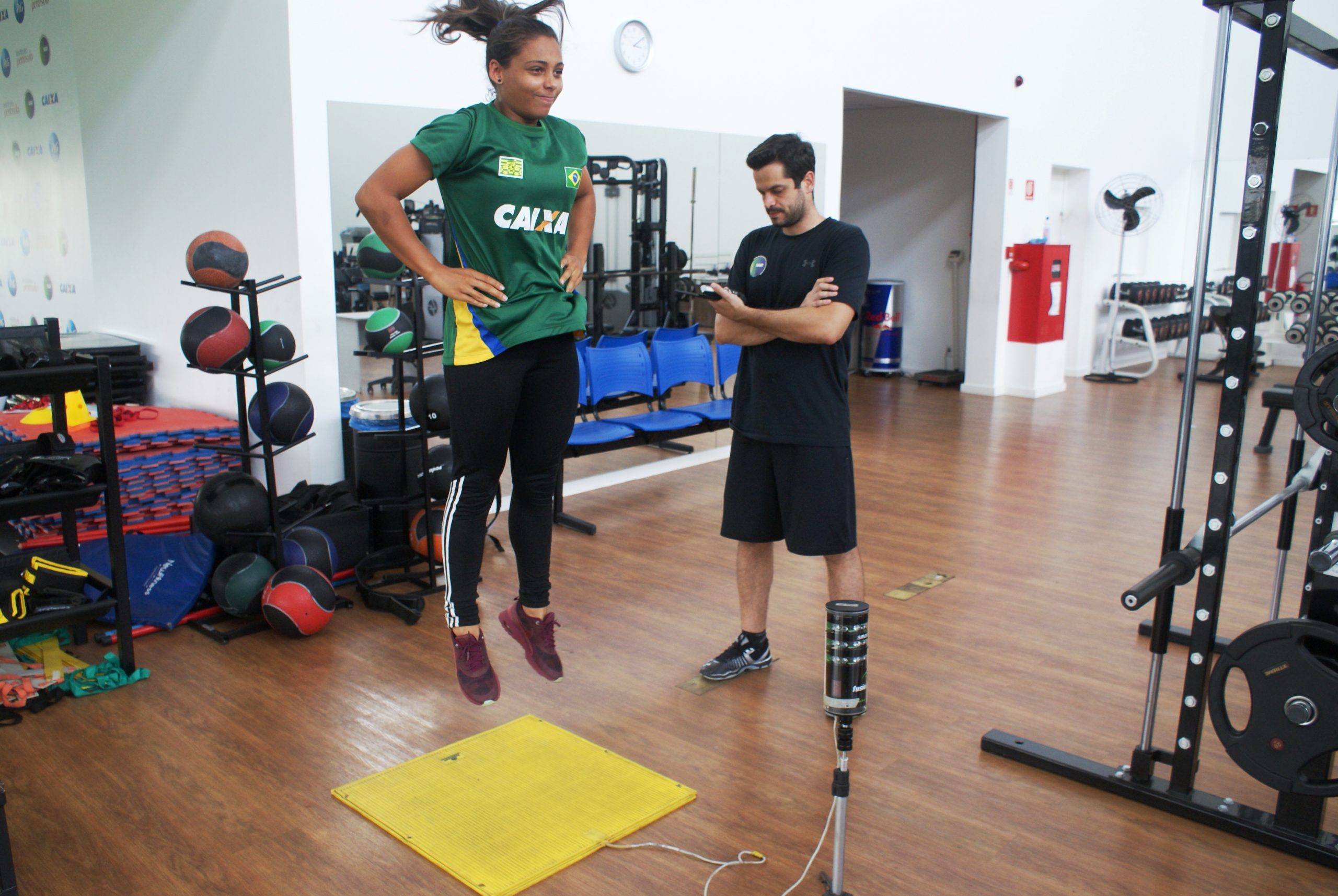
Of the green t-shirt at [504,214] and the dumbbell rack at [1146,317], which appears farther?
the dumbbell rack at [1146,317]

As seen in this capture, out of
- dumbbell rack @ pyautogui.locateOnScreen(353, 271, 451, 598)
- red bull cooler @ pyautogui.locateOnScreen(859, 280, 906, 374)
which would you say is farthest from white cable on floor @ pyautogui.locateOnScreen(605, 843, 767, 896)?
red bull cooler @ pyautogui.locateOnScreen(859, 280, 906, 374)

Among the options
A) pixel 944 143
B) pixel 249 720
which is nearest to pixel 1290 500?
pixel 249 720

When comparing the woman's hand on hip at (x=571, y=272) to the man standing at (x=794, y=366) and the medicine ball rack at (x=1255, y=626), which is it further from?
the medicine ball rack at (x=1255, y=626)

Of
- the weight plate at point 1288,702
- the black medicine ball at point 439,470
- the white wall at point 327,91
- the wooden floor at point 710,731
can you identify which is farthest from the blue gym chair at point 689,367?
the weight plate at point 1288,702

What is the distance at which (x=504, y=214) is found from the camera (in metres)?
2.17

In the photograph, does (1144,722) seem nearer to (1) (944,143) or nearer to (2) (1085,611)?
(2) (1085,611)

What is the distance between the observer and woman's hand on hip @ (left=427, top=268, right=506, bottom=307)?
2156 mm

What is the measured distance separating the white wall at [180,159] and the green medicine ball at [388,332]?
62 cm

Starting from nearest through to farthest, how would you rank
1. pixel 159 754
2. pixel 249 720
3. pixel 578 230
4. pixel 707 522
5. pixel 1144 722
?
pixel 578 230 < pixel 1144 722 < pixel 159 754 < pixel 249 720 < pixel 707 522

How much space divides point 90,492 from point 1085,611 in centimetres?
358

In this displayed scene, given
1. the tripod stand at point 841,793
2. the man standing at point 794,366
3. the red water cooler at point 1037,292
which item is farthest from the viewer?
the red water cooler at point 1037,292

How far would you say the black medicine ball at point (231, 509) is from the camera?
3725 mm

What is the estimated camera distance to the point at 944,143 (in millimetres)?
10172

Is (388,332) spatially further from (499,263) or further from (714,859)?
(714,859)
